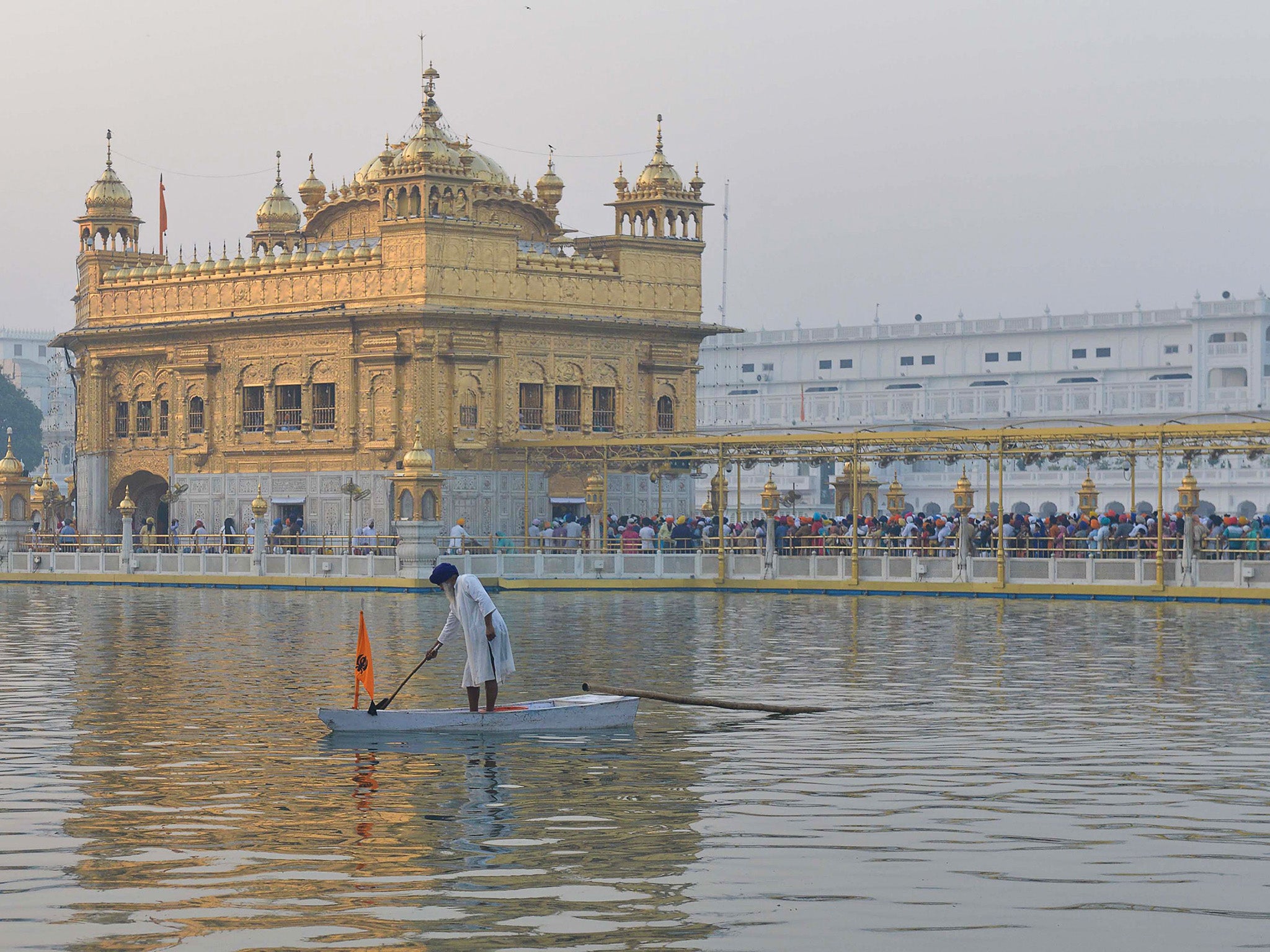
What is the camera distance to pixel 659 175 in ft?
170

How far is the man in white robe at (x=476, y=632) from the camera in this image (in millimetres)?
15930

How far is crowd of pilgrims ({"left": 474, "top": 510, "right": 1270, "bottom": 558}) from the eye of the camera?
120 feet

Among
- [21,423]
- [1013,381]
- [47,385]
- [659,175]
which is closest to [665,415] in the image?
[659,175]

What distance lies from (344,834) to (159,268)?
139 ft

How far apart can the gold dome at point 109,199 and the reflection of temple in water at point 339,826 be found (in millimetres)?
37346

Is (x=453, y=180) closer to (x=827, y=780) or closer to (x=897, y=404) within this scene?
(x=827, y=780)

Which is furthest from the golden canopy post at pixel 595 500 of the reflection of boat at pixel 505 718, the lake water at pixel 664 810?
the reflection of boat at pixel 505 718

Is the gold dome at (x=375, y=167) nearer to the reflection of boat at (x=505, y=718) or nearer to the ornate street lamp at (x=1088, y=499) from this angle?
the ornate street lamp at (x=1088, y=499)

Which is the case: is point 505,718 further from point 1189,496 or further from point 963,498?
point 963,498

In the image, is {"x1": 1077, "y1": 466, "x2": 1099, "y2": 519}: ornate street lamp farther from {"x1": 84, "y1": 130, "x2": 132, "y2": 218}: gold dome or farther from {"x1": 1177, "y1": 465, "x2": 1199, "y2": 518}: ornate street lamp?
{"x1": 84, "y1": 130, "x2": 132, "y2": 218}: gold dome

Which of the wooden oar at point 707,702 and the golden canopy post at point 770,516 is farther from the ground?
the golden canopy post at point 770,516

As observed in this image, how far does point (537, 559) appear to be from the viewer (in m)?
41.7

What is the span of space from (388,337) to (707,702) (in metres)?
30.6

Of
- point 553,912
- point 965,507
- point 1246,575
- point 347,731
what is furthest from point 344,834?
point 965,507
